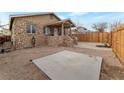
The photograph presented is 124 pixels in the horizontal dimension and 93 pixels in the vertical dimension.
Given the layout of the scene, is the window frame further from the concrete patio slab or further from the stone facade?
the concrete patio slab

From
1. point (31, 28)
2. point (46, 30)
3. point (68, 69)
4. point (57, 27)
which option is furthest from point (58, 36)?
point (68, 69)

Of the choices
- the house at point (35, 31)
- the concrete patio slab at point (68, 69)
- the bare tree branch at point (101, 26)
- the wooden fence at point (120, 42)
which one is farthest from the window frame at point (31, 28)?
the wooden fence at point (120, 42)

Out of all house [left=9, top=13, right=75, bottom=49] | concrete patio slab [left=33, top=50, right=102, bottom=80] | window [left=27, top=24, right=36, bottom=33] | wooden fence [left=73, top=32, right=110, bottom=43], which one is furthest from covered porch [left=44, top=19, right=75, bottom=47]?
concrete patio slab [left=33, top=50, right=102, bottom=80]

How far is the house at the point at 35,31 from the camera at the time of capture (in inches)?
337

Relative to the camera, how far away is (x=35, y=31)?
9.34m

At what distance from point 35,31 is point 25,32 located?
734 millimetres

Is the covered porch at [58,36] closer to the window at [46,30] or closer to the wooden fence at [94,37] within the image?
the window at [46,30]

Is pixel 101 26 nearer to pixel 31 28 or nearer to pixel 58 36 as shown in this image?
pixel 58 36

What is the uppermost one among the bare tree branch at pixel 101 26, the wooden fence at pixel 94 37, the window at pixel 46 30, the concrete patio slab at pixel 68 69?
the bare tree branch at pixel 101 26

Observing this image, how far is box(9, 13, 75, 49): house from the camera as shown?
8.55 metres
